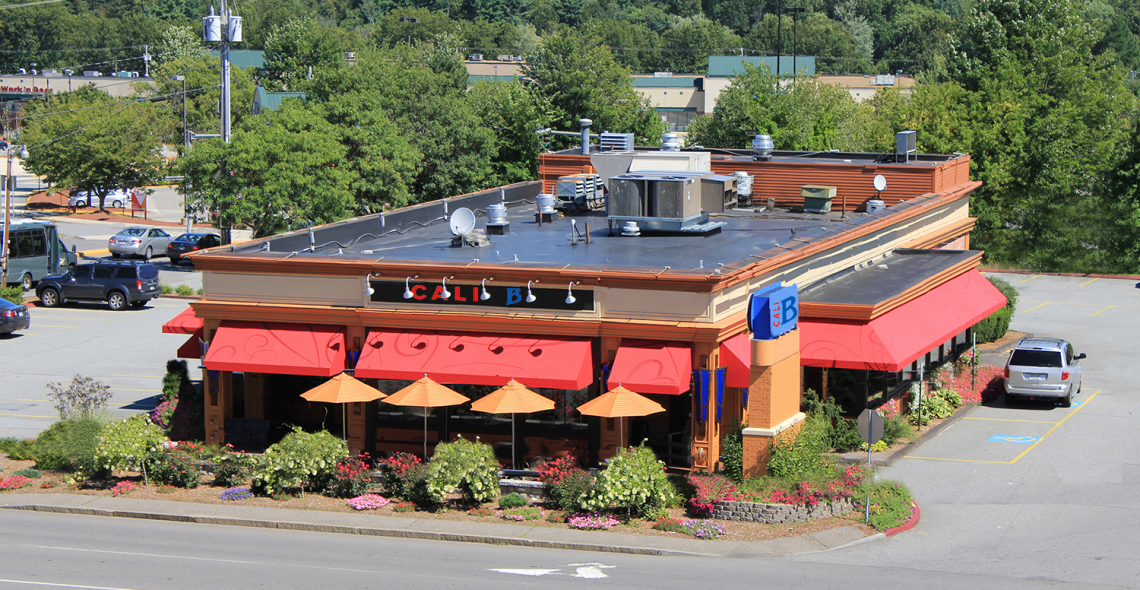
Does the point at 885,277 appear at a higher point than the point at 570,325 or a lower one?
higher

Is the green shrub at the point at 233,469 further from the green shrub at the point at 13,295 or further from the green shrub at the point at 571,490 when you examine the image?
the green shrub at the point at 13,295

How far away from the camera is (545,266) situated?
27000 mm

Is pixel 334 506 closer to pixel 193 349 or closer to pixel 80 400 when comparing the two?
pixel 193 349

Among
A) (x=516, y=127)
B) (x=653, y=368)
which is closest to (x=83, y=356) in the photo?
(x=653, y=368)

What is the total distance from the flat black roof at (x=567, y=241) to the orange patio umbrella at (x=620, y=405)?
2.72m

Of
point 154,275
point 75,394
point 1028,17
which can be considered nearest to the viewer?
point 75,394

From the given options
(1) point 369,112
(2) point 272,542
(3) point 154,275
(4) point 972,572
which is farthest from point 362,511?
(1) point 369,112

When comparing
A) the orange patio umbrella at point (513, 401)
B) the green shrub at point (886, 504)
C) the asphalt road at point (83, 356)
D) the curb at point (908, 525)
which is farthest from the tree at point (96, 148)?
the curb at point (908, 525)

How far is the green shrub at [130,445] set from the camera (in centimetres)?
2697

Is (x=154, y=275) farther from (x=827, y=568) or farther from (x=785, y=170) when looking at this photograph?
(x=827, y=568)

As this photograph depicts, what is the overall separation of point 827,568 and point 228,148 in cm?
3933

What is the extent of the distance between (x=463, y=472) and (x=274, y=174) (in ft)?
105

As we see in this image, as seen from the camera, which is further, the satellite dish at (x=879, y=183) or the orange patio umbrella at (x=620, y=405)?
the satellite dish at (x=879, y=183)

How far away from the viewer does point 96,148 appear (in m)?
78.0
